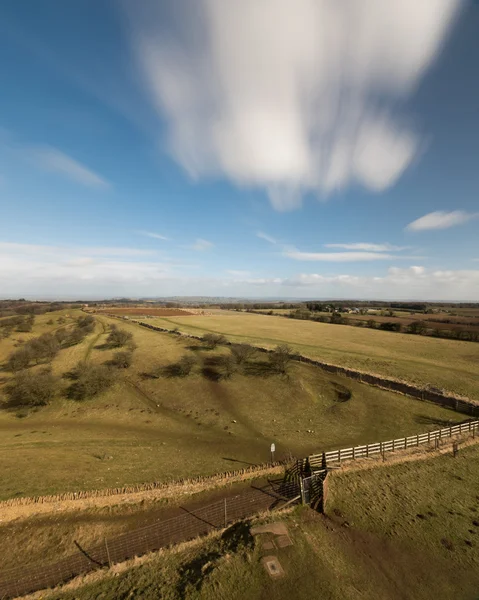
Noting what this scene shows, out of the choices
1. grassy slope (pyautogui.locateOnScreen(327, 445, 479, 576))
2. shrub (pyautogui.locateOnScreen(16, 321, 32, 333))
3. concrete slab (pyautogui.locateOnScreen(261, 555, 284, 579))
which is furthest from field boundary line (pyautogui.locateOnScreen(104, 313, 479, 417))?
shrub (pyautogui.locateOnScreen(16, 321, 32, 333))

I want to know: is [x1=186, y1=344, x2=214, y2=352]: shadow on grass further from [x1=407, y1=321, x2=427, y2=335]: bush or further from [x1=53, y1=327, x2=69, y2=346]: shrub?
[x1=407, y1=321, x2=427, y2=335]: bush

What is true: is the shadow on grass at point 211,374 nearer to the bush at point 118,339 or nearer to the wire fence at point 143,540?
the bush at point 118,339

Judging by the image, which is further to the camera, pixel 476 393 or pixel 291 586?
pixel 476 393

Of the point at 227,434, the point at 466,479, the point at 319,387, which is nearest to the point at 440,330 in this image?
the point at 319,387

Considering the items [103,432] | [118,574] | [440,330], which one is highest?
[440,330]

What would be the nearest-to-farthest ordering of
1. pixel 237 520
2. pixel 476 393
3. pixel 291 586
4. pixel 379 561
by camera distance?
pixel 291 586 < pixel 379 561 < pixel 237 520 < pixel 476 393

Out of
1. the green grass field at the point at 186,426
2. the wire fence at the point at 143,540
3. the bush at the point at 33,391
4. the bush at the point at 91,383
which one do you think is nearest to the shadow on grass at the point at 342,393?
the green grass field at the point at 186,426

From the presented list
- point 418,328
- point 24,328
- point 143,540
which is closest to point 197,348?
point 143,540

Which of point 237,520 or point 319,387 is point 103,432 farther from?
point 319,387
